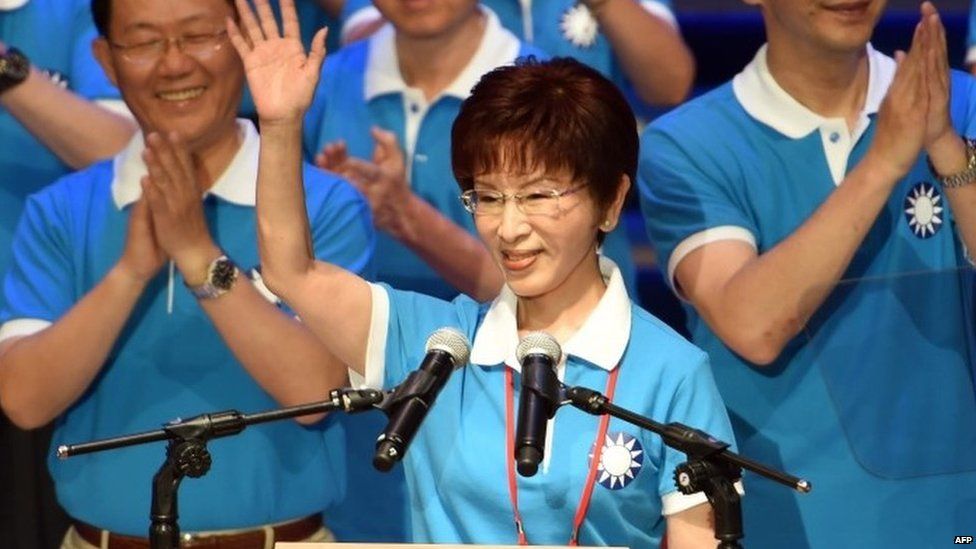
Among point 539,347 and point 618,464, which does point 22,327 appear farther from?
point 539,347

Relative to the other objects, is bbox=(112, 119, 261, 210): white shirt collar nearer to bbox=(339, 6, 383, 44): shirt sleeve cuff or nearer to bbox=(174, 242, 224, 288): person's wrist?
bbox=(174, 242, 224, 288): person's wrist

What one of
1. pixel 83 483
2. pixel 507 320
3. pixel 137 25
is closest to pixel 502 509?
pixel 507 320

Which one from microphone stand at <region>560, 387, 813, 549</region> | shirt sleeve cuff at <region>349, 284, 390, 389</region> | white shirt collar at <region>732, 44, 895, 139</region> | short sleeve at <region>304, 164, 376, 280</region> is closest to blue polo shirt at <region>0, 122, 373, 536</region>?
short sleeve at <region>304, 164, 376, 280</region>

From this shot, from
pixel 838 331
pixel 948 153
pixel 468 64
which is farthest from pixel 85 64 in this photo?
pixel 948 153

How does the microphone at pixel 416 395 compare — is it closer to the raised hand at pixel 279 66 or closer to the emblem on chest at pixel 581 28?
the raised hand at pixel 279 66

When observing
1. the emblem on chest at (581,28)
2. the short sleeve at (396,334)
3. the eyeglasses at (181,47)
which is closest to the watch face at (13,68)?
the eyeglasses at (181,47)

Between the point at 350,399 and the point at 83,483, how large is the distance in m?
1.12

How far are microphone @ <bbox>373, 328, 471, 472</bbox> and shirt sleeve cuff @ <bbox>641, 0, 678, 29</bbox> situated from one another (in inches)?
66.5

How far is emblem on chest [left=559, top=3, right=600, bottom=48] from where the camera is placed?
13.1ft

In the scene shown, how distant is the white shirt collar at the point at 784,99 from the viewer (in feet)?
10.9

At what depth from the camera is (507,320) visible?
2.87 m

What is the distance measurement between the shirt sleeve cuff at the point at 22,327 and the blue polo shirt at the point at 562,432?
80 centimetres

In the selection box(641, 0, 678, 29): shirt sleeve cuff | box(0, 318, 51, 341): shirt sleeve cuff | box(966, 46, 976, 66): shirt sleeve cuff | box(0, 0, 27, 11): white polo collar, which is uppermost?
box(641, 0, 678, 29): shirt sleeve cuff

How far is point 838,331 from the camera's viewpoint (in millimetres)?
3146
